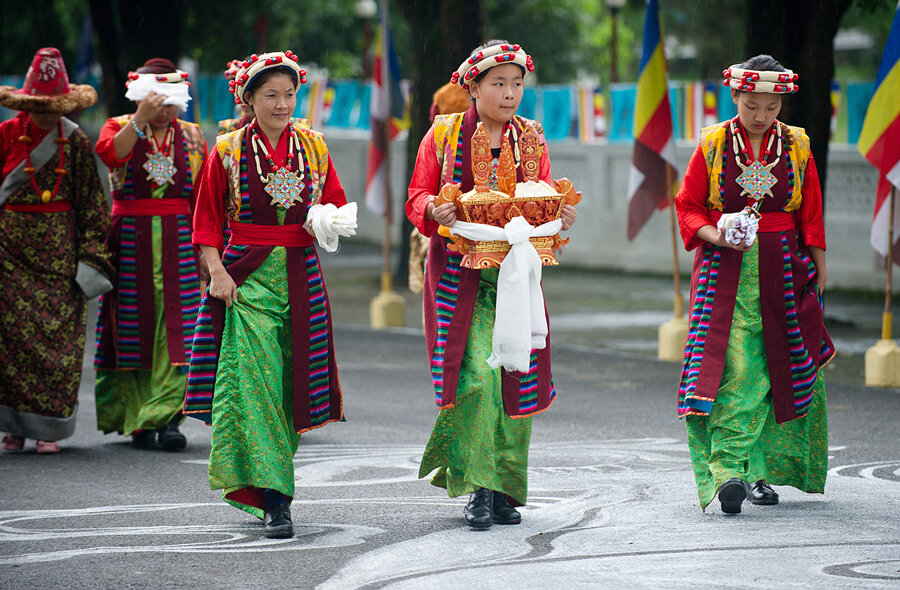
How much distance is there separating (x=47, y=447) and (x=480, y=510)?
3.16 metres

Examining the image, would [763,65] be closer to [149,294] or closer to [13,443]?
[149,294]

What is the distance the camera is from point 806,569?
5.09 metres

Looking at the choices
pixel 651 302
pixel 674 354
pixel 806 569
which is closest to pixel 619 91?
pixel 651 302

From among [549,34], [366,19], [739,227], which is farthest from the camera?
[549,34]

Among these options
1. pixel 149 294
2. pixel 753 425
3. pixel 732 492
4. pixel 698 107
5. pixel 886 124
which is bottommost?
pixel 732 492

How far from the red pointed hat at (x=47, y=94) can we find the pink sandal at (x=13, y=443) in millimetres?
1793

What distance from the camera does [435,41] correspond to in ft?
52.3

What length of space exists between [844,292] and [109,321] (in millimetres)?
10340

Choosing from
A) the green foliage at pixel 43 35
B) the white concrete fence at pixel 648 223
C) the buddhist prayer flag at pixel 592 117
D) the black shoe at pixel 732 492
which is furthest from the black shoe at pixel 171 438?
the green foliage at pixel 43 35

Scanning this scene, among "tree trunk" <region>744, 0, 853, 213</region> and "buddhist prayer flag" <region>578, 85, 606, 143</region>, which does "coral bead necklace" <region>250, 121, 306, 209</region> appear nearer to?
"tree trunk" <region>744, 0, 853, 213</region>

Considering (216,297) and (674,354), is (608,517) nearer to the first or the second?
(216,297)

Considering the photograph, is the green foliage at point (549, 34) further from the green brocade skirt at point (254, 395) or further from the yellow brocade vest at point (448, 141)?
the green brocade skirt at point (254, 395)

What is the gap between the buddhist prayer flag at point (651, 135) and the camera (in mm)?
11883

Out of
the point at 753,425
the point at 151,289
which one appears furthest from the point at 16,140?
the point at 753,425
